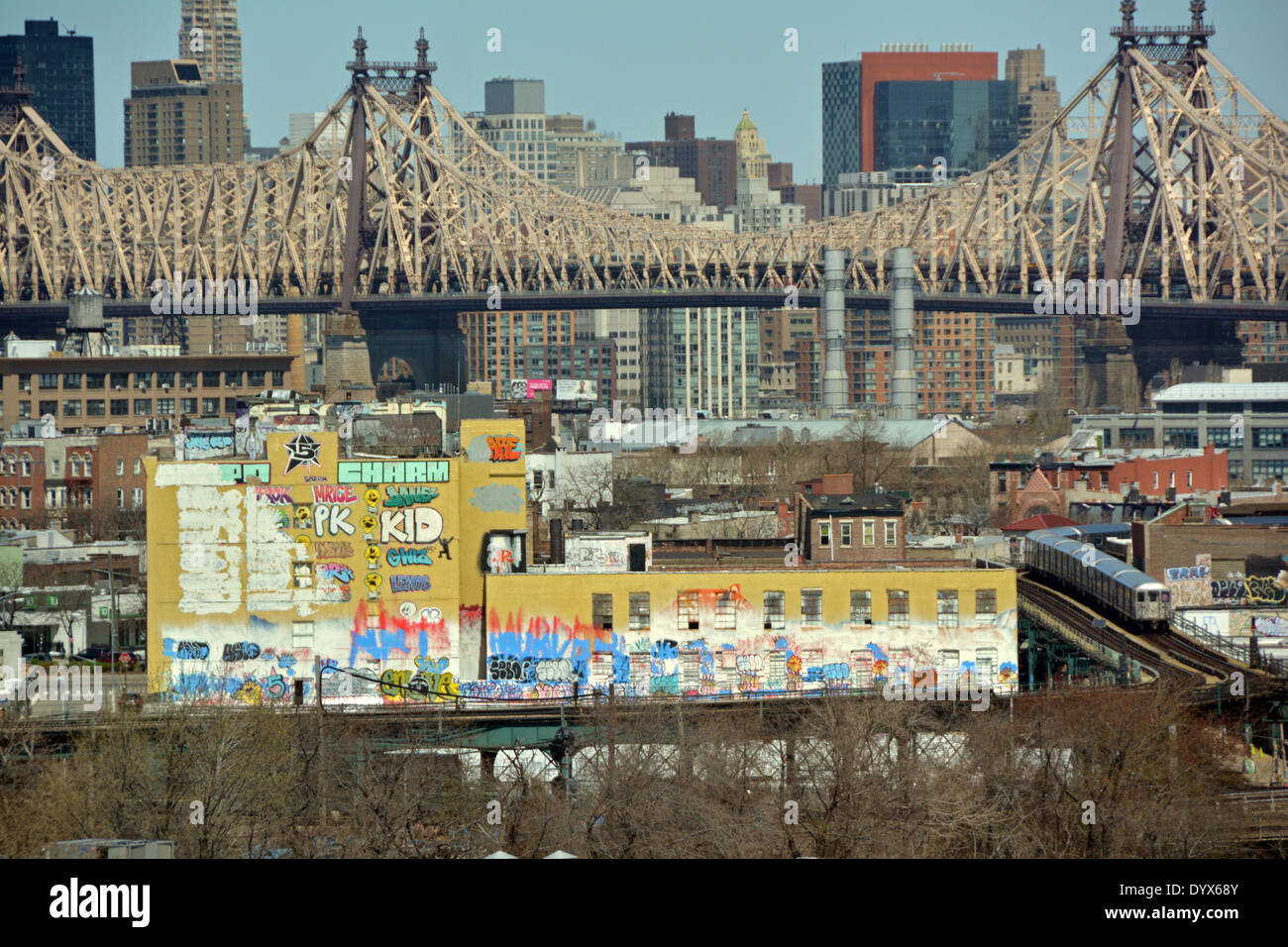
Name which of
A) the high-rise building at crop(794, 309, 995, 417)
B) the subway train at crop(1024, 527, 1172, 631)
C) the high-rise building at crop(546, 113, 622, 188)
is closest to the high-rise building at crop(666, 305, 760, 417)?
the high-rise building at crop(794, 309, 995, 417)

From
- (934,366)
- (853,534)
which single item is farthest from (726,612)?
(934,366)

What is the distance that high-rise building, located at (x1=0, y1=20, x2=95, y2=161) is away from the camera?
129ft

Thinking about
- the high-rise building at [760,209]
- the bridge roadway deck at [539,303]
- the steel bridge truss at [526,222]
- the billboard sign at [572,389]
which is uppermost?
the high-rise building at [760,209]

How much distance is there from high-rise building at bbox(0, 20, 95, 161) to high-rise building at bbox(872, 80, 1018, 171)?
80474 mm

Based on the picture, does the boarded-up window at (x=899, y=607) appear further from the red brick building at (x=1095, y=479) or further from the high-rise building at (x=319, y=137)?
the high-rise building at (x=319, y=137)

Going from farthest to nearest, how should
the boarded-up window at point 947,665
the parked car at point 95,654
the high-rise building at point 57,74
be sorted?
the high-rise building at point 57,74, the parked car at point 95,654, the boarded-up window at point 947,665

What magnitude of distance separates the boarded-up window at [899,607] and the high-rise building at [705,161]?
15070 cm

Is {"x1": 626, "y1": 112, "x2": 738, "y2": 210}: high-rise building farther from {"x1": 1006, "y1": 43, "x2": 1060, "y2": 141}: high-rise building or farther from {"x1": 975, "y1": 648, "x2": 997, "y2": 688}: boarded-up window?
{"x1": 975, "y1": 648, "x2": 997, "y2": 688}: boarded-up window

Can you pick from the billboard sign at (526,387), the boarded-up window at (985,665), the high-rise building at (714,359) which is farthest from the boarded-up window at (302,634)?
the high-rise building at (714,359)

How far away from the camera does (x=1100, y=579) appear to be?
29.1 m

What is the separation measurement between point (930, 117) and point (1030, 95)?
8.07m

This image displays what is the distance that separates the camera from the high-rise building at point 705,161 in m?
175

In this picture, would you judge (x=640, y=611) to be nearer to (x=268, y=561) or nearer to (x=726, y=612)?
(x=726, y=612)
